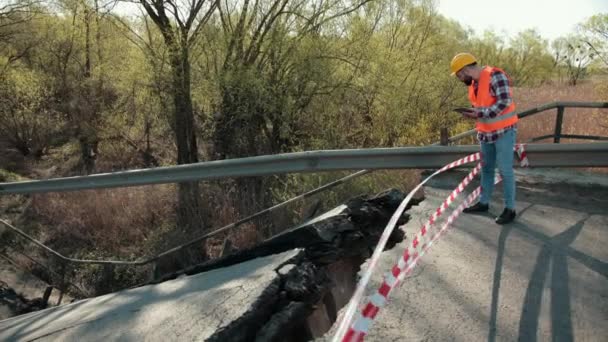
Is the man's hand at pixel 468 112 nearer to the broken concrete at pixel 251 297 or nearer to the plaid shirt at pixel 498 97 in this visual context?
the plaid shirt at pixel 498 97

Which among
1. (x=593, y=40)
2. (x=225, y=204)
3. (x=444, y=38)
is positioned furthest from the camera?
(x=444, y=38)

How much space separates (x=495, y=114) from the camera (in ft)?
13.3

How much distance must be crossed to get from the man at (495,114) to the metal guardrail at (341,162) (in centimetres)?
51

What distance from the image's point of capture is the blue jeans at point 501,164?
402 centimetres

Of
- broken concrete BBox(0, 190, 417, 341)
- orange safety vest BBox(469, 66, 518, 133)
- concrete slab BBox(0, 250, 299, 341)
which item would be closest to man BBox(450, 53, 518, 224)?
orange safety vest BBox(469, 66, 518, 133)

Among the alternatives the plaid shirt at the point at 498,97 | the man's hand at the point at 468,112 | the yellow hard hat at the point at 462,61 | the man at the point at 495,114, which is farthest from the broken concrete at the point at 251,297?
the yellow hard hat at the point at 462,61

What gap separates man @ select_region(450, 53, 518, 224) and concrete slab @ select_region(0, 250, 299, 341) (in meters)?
1.96

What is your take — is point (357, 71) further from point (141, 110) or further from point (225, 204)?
point (141, 110)

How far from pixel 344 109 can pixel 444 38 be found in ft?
21.6

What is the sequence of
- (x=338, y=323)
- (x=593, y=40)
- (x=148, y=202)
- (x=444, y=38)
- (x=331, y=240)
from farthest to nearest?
(x=444, y=38) < (x=593, y=40) < (x=148, y=202) < (x=331, y=240) < (x=338, y=323)

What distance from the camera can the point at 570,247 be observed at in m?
3.43

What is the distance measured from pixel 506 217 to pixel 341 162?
64.5 inches

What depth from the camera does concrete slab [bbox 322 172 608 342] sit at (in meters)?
2.42

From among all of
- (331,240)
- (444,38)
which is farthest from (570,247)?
(444,38)
